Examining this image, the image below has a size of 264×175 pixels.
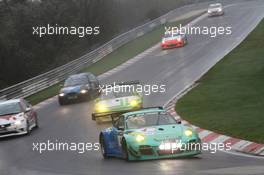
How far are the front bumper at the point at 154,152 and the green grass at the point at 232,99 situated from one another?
224 centimetres

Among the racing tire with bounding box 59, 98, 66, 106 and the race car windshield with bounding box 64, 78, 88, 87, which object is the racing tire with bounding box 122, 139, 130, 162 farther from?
the race car windshield with bounding box 64, 78, 88, 87

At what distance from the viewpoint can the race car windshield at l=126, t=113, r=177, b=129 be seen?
1577 cm

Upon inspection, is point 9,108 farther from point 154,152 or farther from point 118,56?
point 118,56

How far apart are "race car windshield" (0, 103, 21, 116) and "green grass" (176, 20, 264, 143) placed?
19.4 ft

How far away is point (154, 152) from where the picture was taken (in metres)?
14.7

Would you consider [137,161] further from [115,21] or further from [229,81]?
[115,21]

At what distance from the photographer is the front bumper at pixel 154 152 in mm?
14617

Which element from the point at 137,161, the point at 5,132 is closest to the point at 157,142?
the point at 137,161

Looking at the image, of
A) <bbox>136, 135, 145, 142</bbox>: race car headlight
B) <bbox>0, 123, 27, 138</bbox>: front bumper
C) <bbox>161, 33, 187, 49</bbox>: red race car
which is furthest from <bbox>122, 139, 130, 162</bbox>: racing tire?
<bbox>161, 33, 187, 49</bbox>: red race car

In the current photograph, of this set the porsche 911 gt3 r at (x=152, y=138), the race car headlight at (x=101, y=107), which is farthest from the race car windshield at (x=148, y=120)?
the race car headlight at (x=101, y=107)

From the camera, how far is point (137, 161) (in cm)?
1507

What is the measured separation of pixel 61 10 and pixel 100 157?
53855 mm

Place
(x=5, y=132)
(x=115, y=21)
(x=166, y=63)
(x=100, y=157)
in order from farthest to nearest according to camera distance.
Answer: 1. (x=115, y=21)
2. (x=166, y=63)
3. (x=5, y=132)
4. (x=100, y=157)

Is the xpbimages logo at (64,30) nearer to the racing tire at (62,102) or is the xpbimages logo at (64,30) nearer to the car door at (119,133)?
the racing tire at (62,102)
